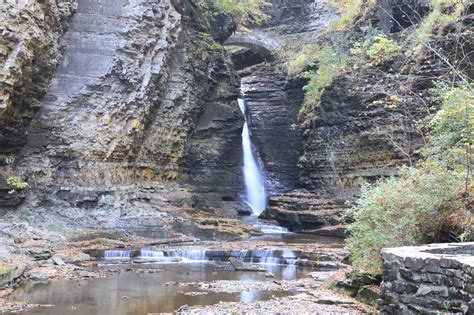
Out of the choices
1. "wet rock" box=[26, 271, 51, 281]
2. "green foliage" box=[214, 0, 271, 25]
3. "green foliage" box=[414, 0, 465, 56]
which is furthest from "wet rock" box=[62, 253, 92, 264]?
"green foliage" box=[214, 0, 271, 25]

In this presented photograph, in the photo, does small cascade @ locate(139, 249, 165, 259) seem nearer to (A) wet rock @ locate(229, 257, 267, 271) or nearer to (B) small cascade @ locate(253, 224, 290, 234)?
(A) wet rock @ locate(229, 257, 267, 271)

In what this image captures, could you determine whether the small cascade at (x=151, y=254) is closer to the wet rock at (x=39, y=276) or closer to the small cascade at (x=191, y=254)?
the small cascade at (x=191, y=254)

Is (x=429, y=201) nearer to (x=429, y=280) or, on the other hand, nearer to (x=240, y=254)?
(x=429, y=280)

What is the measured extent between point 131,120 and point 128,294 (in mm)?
14212

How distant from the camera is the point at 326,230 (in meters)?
21.0

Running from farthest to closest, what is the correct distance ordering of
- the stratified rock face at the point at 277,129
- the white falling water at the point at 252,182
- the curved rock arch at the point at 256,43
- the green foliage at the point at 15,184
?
the curved rock arch at the point at 256,43, the stratified rock face at the point at 277,129, the white falling water at the point at 252,182, the green foliage at the point at 15,184

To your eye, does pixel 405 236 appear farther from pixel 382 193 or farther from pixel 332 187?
pixel 332 187

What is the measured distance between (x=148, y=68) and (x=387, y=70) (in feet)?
39.8

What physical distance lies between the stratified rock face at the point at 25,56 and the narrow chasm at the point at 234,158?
3.3 inches

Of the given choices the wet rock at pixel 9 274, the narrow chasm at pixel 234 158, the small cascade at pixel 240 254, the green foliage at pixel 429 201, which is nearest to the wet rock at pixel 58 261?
the narrow chasm at pixel 234 158

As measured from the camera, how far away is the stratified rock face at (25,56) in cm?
1748

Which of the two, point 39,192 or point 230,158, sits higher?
point 230,158

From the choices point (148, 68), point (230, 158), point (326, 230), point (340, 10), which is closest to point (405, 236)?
point (326, 230)

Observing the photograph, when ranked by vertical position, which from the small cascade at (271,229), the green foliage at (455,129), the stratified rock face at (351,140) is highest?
the stratified rock face at (351,140)
